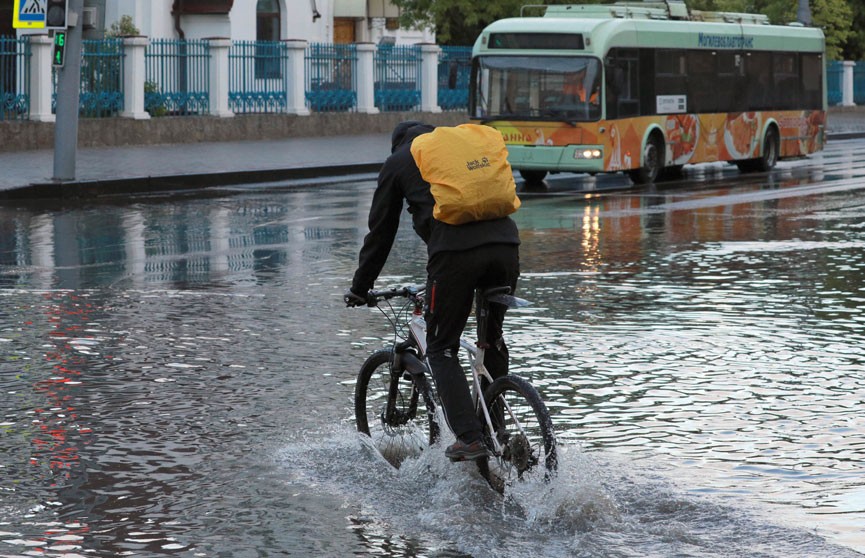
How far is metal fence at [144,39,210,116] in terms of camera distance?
109ft

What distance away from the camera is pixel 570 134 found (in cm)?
2558

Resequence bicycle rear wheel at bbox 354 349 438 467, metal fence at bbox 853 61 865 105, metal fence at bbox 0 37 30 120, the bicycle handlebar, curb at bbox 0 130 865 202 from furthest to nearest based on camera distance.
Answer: metal fence at bbox 853 61 865 105, metal fence at bbox 0 37 30 120, curb at bbox 0 130 865 202, bicycle rear wheel at bbox 354 349 438 467, the bicycle handlebar

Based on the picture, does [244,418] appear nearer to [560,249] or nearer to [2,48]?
[560,249]

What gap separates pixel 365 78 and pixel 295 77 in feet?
9.29

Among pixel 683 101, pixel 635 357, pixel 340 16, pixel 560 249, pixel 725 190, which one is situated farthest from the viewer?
pixel 340 16

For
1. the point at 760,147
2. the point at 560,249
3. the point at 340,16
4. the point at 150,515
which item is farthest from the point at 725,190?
the point at 340,16

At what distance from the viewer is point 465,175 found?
624 centimetres

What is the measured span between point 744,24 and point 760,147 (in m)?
2.26

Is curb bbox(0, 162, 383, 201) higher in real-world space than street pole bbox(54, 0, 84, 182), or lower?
lower

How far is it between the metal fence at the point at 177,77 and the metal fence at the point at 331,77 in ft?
12.4

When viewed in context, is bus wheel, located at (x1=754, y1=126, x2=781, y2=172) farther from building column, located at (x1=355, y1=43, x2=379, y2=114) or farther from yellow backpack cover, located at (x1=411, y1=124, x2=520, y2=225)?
yellow backpack cover, located at (x1=411, y1=124, x2=520, y2=225)

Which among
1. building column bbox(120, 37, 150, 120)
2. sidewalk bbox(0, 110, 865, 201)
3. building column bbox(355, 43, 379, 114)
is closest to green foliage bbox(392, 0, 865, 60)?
building column bbox(355, 43, 379, 114)

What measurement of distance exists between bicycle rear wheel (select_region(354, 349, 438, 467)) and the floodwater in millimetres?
132

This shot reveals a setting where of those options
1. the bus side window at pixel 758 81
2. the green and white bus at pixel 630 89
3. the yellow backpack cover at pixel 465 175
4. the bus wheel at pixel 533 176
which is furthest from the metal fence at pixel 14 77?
the yellow backpack cover at pixel 465 175
